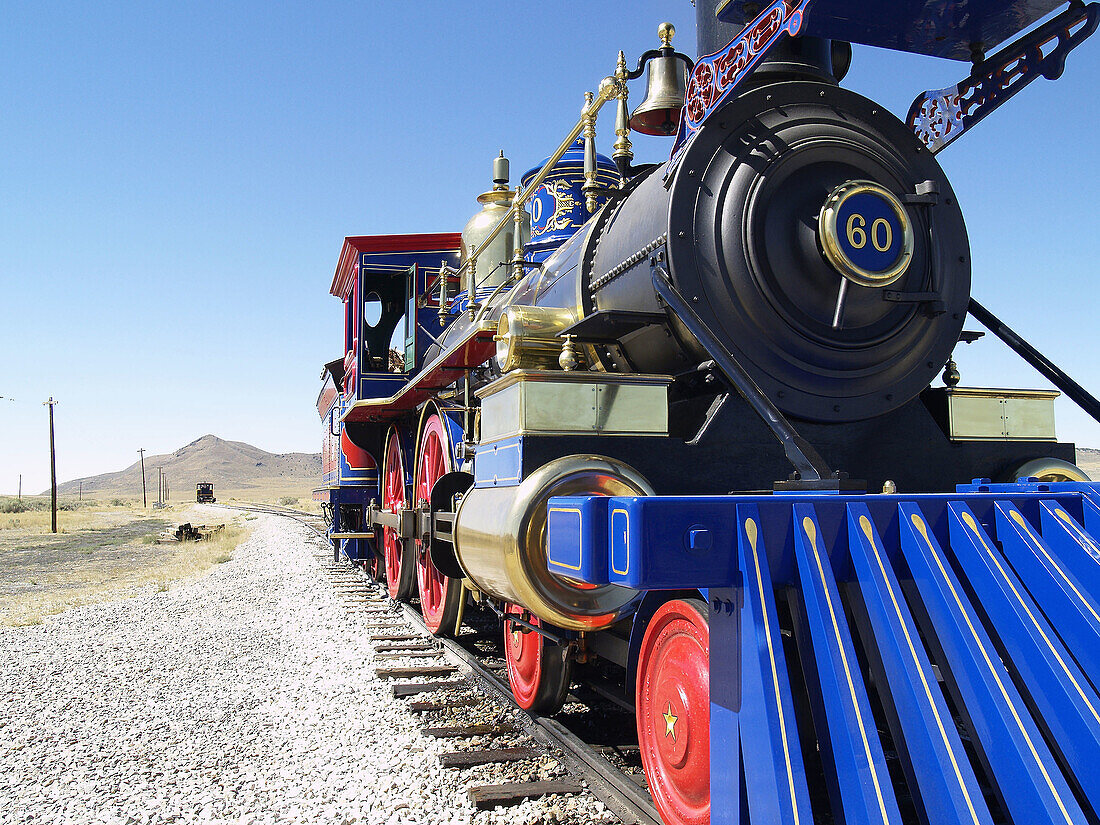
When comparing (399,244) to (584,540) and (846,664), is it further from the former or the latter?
(846,664)

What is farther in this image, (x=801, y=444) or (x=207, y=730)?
(x=207, y=730)

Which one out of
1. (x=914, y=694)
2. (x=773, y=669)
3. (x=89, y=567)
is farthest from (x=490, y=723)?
(x=89, y=567)

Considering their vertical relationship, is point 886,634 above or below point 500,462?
below

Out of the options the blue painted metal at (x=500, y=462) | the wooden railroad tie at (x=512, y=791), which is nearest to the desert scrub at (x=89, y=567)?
the blue painted metal at (x=500, y=462)

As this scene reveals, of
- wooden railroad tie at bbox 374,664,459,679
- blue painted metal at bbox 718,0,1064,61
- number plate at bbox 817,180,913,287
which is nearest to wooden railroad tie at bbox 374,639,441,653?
wooden railroad tie at bbox 374,664,459,679

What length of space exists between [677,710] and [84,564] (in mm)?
17038

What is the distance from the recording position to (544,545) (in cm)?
289

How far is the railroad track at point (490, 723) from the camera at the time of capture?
3.20 metres

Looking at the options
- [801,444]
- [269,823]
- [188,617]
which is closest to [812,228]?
[801,444]

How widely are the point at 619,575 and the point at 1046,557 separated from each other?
1.14m

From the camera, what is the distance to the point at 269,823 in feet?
10.2

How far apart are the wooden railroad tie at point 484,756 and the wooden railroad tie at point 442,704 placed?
82cm

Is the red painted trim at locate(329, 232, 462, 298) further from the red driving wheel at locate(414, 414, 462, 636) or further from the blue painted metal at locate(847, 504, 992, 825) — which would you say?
the blue painted metal at locate(847, 504, 992, 825)

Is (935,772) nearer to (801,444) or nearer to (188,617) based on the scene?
(801,444)
